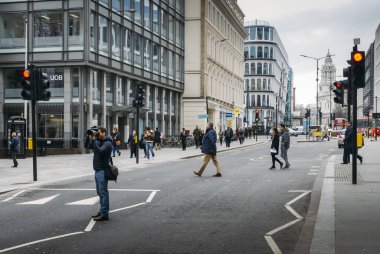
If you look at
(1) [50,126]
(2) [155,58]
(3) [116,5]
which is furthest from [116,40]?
(2) [155,58]

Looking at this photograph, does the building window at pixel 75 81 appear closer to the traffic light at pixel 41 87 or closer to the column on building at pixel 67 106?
the column on building at pixel 67 106

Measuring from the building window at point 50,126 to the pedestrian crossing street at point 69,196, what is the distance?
22.6m

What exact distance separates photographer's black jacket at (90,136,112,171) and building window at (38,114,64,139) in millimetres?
28377

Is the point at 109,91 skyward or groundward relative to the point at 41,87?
skyward

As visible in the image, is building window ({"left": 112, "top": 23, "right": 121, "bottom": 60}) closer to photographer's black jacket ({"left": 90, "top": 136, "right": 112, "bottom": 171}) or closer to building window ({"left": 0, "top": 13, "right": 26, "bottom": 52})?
building window ({"left": 0, "top": 13, "right": 26, "bottom": 52})

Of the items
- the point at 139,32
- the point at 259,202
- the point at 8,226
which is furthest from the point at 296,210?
the point at 139,32

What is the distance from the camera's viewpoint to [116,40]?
139 feet

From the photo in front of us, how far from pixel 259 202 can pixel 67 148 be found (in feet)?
85.9

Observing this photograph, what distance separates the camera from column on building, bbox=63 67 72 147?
3738 cm

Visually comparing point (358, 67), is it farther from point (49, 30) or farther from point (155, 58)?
point (155, 58)

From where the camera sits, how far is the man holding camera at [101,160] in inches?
404

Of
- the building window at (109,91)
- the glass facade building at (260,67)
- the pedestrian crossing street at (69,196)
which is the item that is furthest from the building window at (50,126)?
the glass facade building at (260,67)

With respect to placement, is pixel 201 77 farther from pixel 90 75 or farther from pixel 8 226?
pixel 8 226

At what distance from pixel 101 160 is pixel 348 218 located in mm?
4402
